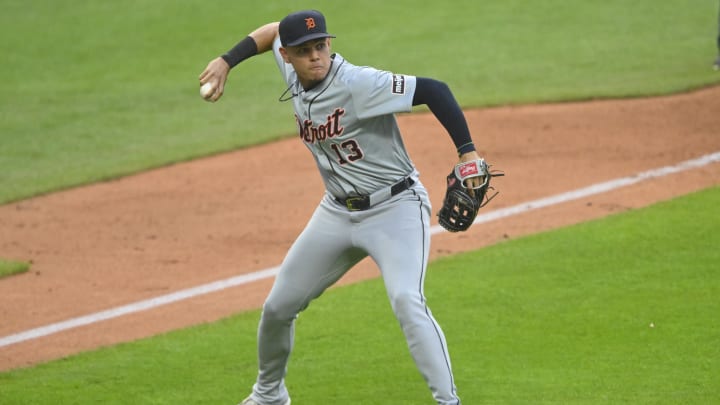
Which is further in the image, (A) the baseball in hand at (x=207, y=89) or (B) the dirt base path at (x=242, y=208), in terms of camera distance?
(B) the dirt base path at (x=242, y=208)

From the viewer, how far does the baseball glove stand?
4965mm

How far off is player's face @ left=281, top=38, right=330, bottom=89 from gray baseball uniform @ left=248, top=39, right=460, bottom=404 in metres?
0.05

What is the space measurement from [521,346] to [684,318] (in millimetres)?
993

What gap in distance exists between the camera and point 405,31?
16.7m

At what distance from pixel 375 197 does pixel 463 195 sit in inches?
17.1

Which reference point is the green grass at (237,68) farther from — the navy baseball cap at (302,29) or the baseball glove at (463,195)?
the baseball glove at (463,195)

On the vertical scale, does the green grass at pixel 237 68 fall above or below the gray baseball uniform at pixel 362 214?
below

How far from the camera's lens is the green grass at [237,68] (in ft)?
40.8

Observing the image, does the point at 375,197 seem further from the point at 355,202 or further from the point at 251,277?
the point at 251,277

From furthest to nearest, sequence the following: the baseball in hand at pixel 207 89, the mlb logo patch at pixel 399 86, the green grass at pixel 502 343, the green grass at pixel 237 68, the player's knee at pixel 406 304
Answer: the green grass at pixel 237 68
the green grass at pixel 502 343
the baseball in hand at pixel 207 89
the mlb logo patch at pixel 399 86
the player's knee at pixel 406 304

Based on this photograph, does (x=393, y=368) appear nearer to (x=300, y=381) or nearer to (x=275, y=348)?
(x=300, y=381)

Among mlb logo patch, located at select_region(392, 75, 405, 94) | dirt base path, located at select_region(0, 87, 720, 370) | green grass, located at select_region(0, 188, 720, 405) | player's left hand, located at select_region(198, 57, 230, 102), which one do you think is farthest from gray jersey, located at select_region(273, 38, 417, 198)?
dirt base path, located at select_region(0, 87, 720, 370)

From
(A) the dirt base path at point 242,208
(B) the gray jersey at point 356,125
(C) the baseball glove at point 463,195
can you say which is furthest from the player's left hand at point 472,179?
(A) the dirt base path at point 242,208

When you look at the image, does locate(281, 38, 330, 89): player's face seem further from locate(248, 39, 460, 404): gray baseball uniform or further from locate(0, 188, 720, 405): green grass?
locate(0, 188, 720, 405): green grass
